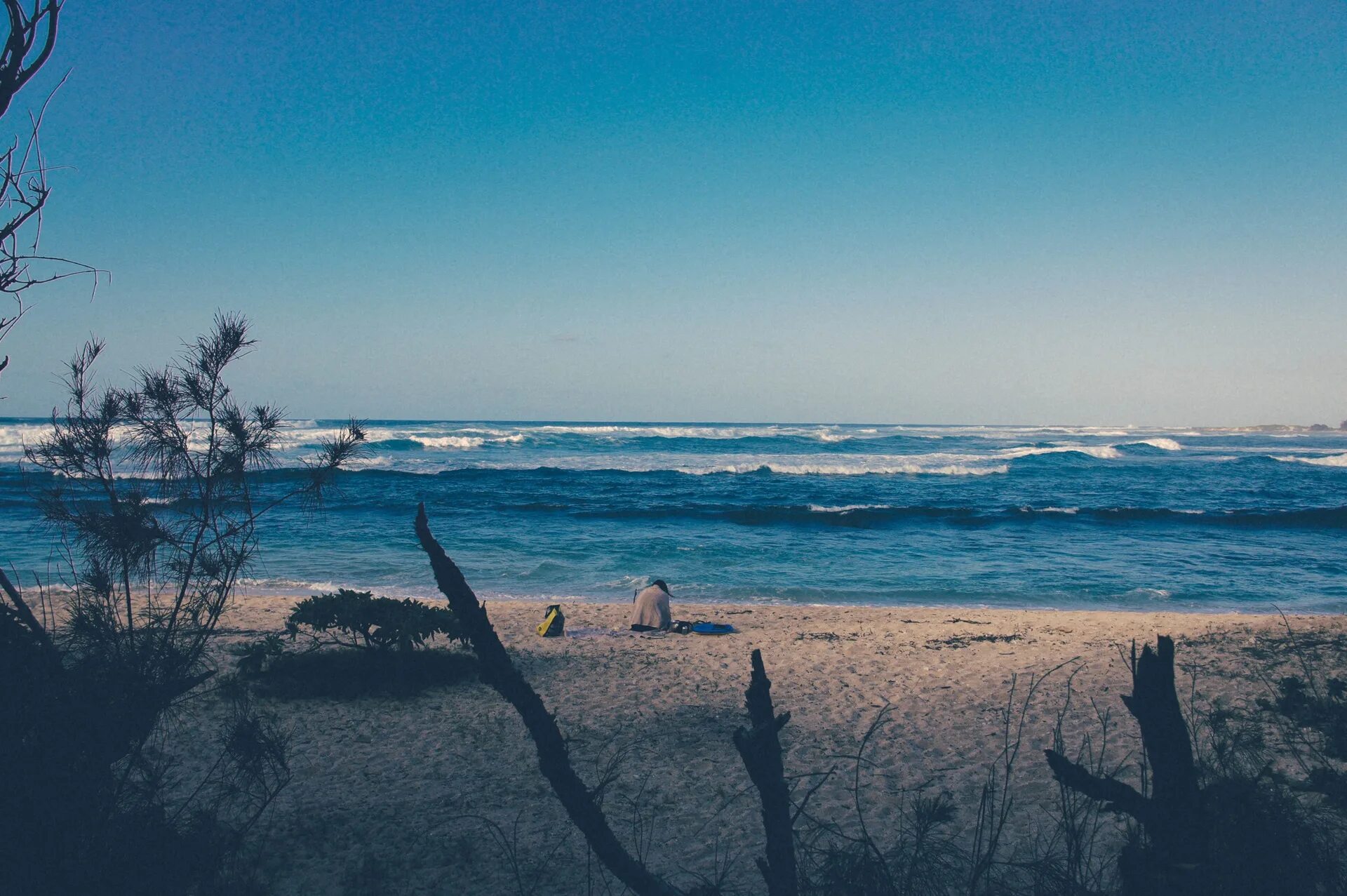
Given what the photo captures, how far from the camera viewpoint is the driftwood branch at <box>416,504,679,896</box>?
169cm

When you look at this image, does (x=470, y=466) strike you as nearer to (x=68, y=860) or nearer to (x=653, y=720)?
(x=653, y=720)

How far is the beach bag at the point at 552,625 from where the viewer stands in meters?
10.2

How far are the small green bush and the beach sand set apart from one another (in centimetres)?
68

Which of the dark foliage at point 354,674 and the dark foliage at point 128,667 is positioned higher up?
the dark foliage at point 128,667

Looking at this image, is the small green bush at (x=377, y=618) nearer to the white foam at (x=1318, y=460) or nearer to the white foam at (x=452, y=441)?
the white foam at (x=452, y=441)

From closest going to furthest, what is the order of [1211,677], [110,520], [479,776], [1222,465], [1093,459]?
1. [110,520]
2. [479,776]
3. [1211,677]
4. [1222,465]
5. [1093,459]

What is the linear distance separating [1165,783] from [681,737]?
16.3ft

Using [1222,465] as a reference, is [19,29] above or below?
above

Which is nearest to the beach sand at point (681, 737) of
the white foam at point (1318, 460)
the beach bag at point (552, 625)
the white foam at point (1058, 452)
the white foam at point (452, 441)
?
the beach bag at point (552, 625)

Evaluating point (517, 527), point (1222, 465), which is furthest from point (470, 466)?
point (1222, 465)

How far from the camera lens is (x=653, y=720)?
23.2 ft

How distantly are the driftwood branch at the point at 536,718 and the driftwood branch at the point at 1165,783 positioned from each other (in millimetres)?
1276

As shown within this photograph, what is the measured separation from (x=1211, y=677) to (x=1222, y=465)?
145 ft

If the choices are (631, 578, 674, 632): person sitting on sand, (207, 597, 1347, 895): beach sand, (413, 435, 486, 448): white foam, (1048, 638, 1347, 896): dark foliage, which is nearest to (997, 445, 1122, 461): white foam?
(413, 435, 486, 448): white foam
